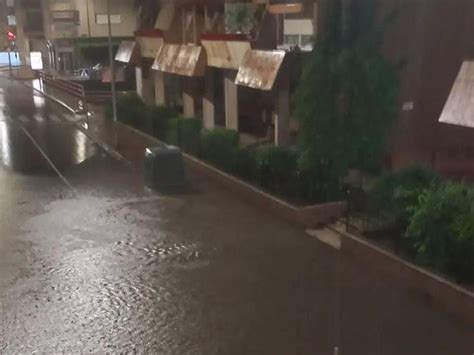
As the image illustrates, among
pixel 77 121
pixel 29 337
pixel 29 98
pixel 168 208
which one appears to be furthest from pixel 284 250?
pixel 29 98

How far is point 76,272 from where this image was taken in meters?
9.77

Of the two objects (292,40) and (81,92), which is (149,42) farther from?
(292,40)

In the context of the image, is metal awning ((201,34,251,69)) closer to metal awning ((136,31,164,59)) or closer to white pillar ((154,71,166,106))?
metal awning ((136,31,164,59))

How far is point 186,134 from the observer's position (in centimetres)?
1780

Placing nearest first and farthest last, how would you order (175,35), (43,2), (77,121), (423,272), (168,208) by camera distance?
(423,272)
(168,208)
(175,35)
(77,121)
(43,2)

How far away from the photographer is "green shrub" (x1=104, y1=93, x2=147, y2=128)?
2247cm

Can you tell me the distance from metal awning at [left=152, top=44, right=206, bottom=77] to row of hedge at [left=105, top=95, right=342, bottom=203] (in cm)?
146

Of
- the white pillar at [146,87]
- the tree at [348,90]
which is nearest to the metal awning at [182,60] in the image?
the white pillar at [146,87]

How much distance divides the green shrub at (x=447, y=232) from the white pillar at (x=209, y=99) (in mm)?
14228

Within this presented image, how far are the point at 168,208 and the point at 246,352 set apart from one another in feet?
20.1

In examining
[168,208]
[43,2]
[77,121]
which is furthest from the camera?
[43,2]

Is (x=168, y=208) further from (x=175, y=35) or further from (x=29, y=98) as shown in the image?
(x=29, y=98)

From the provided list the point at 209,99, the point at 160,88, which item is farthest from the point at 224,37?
the point at 160,88

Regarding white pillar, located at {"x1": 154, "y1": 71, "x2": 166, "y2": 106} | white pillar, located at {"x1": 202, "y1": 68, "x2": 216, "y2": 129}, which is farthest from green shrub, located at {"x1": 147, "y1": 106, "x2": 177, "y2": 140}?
white pillar, located at {"x1": 154, "y1": 71, "x2": 166, "y2": 106}
